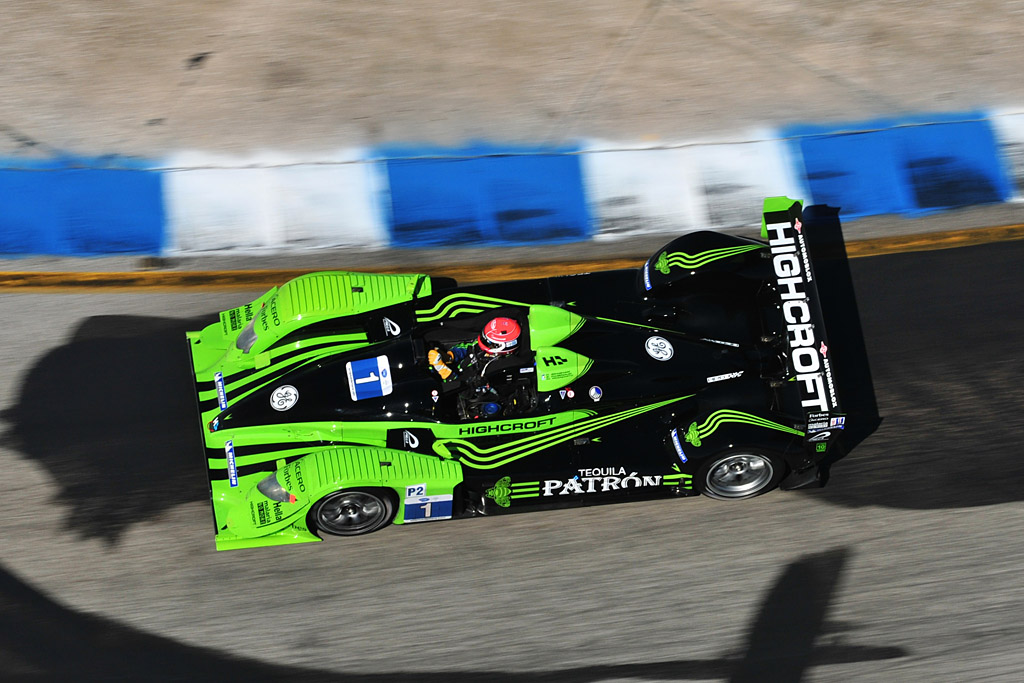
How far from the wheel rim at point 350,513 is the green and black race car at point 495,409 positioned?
16mm

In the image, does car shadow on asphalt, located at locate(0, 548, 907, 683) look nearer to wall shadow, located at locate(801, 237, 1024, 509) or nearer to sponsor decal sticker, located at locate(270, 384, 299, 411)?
wall shadow, located at locate(801, 237, 1024, 509)

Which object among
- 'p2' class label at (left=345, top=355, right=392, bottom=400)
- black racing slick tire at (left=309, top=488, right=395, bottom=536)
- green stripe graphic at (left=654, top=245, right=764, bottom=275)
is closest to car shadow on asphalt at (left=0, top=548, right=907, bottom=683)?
black racing slick tire at (left=309, top=488, right=395, bottom=536)

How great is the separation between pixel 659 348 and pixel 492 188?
11.4 ft

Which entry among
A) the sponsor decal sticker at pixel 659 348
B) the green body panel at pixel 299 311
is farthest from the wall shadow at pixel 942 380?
the green body panel at pixel 299 311

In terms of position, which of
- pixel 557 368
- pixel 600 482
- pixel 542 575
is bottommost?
pixel 542 575

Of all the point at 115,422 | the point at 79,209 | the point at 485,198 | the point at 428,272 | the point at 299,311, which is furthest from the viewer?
the point at 485,198

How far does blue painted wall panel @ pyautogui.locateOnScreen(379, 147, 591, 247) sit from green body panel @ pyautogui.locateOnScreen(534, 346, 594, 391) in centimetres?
277

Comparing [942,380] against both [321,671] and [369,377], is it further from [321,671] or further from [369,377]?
[321,671]

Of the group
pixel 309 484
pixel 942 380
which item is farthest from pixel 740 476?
pixel 309 484

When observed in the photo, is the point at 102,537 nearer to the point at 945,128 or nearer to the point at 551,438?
the point at 551,438

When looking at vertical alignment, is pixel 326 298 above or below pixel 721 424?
above

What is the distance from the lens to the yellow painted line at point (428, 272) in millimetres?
9617

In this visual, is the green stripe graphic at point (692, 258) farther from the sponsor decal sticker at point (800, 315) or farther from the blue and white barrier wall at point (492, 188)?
the blue and white barrier wall at point (492, 188)

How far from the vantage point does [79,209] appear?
397 inches
